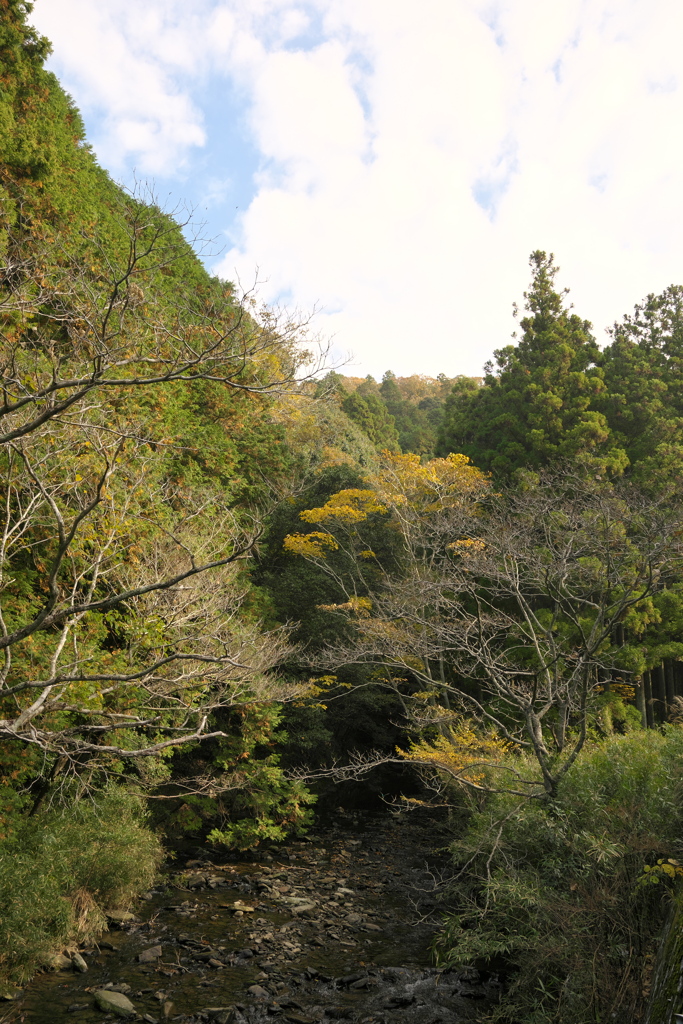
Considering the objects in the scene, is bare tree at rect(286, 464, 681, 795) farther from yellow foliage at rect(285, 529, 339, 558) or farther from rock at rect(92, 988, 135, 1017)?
rock at rect(92, 988, 135, 1017)

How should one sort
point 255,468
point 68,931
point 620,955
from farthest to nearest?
point 255,468 → point 68,931 → point 620,955

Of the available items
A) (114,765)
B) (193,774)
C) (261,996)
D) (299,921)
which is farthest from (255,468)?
(261,996)

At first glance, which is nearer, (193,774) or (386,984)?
(386,984)

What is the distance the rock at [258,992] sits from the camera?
656 cm

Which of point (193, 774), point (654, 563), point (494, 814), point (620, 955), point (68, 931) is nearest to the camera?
point (620, 955)

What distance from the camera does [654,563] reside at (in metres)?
7.76

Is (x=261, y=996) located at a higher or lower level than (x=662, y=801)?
lower

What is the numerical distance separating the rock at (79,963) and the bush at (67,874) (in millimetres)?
221

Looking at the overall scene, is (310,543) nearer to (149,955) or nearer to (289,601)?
(289,601)

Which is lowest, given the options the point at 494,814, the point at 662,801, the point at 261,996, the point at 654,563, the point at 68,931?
the point at 261,996

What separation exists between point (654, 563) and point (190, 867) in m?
9.43

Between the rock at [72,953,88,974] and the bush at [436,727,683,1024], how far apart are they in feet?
13.7

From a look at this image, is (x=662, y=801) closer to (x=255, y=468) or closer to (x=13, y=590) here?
(x=13, y=590)

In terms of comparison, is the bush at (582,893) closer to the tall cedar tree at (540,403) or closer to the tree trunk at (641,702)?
the tree trunk at (641,702)
